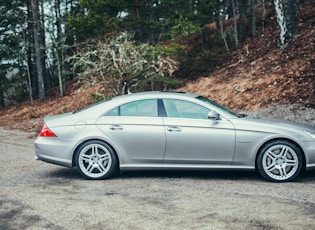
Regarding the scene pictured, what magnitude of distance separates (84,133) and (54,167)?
1.83 m

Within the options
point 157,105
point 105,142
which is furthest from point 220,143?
point 105,142

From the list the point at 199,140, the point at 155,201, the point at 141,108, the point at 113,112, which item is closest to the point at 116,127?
the point at 113,112

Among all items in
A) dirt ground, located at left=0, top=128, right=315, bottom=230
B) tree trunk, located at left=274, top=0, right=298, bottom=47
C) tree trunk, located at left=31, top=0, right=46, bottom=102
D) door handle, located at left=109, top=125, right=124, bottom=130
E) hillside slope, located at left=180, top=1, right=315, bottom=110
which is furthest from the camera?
tree trunk, located at left=31, top=0, right=46, bottom=102

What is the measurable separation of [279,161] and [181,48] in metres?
10.6

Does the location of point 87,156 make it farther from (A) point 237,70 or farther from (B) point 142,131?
(A) point 237,70

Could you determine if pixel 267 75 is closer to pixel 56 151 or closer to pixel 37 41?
pixel 56 151

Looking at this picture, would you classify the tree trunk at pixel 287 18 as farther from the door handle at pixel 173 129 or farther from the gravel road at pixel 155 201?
the door handle at pixel 173 129

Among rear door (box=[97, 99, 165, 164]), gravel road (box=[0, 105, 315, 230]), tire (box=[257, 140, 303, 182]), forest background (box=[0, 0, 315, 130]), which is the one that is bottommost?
gravel road (box=[0, 105, 315, 230])

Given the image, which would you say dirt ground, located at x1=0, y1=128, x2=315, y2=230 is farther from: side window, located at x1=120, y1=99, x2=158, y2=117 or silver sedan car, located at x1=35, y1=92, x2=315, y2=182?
side window, located at x1=120, y1=99, x2=158, y2=117

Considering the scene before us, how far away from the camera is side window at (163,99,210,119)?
787 centimetres

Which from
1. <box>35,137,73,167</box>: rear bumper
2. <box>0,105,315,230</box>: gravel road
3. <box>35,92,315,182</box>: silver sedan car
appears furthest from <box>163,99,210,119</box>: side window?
<box>35,137,73,167</box>: rear bumper

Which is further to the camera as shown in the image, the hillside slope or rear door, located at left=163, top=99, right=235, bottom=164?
the hillside slope

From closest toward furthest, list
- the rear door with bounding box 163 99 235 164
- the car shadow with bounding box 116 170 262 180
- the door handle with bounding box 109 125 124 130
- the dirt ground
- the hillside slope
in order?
the dirt ground
the rear door with bounding box 163 99 235 164
the door handle with bounding box 109 125 124 130
the car shadow with bounding box 116 170 262 180
the hillside slope

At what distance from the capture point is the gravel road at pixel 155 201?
215 inches
